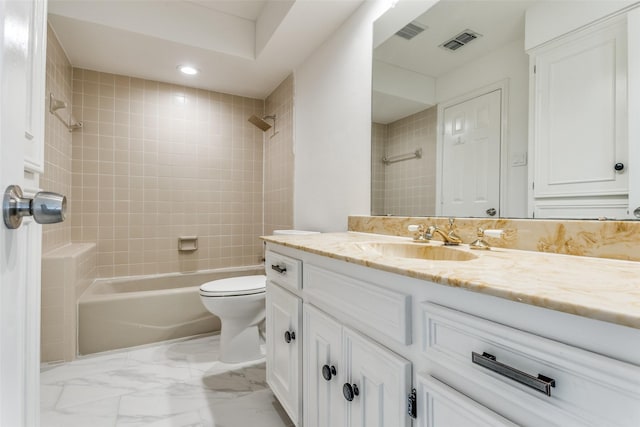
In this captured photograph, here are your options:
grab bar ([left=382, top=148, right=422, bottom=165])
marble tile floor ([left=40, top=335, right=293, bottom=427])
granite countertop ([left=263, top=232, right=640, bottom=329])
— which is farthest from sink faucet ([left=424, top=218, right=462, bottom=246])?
marble tile floor ([left=40, top=335, right=293, bottom=427])

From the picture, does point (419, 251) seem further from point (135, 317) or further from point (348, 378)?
point (135, 317)

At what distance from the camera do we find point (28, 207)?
38cm

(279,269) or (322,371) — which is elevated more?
(279,269)

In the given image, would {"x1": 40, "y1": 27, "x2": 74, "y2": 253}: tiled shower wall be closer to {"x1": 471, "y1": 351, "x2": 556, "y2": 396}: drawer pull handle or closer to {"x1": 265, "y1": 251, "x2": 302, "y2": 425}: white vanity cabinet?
{"x1": 265, "y1": 251, "x2": 302, "y2": 425}: white vanity cabinet

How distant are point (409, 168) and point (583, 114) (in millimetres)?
717

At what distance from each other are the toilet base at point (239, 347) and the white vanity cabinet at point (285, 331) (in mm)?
537

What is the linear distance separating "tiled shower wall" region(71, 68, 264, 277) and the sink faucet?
225 centimetres

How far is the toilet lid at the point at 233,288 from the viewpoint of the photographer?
1863 mm

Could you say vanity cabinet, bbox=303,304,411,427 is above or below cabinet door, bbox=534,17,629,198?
below

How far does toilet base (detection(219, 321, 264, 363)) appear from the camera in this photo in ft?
6.34

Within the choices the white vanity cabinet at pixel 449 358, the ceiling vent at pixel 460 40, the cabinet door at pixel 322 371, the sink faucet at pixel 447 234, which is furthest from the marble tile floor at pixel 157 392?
the ceiling vent at pixel 460 40

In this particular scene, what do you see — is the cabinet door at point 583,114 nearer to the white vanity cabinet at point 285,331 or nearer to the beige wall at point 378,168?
the beige wall at point 378,168

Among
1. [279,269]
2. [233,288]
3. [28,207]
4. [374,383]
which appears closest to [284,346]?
[279,269]

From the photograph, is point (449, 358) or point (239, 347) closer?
point (449, 358)
